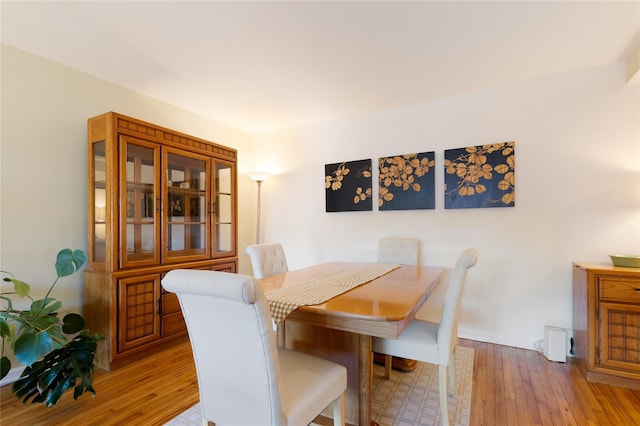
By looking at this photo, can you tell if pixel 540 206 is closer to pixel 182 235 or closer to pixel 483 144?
pixel 483 144

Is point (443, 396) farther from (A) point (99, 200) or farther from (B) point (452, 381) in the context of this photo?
(A) point (99, 200)

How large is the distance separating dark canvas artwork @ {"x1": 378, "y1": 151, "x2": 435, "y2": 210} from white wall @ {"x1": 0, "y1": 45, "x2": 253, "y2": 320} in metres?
2.79

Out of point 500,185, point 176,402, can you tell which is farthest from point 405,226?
point 176,402

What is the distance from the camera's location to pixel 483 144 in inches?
114

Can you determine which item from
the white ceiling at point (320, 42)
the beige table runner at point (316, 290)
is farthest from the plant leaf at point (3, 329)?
the white ceiling at point (320, 42)

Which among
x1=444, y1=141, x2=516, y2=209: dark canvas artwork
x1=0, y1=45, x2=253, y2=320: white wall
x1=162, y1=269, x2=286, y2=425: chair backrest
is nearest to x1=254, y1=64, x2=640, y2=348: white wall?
x1=444, y1=141, x2=516, y2=209: dark canvas artwork

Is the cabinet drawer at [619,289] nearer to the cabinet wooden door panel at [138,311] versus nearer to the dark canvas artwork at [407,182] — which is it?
the dark canvas artwork at [407,182]

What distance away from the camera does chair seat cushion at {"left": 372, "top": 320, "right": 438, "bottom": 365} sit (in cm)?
Answer: 161

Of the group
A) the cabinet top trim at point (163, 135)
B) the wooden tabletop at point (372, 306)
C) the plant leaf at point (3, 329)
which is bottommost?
the plant leaf at point (3, 329)

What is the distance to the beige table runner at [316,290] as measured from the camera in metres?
1.39

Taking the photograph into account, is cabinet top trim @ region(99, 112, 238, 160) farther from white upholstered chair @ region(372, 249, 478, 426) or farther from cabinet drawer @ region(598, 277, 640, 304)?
cabinet drawer @ region(598, 277, 640, 304)

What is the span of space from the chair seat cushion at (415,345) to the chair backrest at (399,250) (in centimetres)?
116

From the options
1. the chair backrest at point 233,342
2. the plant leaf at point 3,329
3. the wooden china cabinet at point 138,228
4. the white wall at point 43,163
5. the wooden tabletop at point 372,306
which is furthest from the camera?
the wooden china cabinet at point 138,228

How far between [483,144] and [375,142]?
1118 mm
